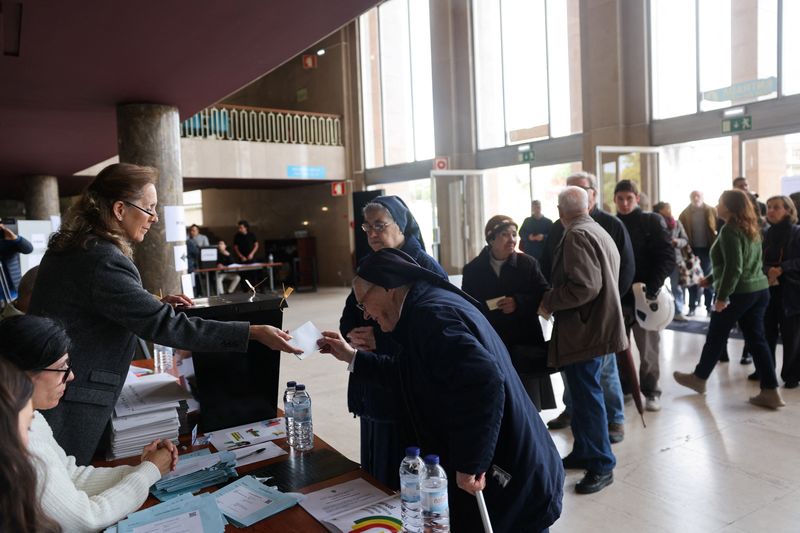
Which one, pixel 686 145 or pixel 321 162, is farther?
pixel 321 162

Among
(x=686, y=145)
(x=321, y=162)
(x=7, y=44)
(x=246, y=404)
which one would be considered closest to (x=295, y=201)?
(x=321, y=162)

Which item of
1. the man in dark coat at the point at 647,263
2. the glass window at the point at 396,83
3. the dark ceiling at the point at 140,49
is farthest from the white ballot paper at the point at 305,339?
the glass window at the point at 396,83

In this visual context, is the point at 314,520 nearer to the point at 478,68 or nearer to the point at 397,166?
the point at 478,68

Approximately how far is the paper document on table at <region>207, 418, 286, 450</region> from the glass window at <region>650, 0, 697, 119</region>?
8782 mm

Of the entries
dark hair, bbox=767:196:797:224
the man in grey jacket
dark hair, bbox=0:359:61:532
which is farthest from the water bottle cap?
dark hair, bbox=767:196:797:224

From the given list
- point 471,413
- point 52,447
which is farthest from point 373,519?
point 52,447

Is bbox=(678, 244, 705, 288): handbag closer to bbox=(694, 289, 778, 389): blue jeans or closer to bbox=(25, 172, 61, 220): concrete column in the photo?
bbox=(694, 289, 778, 389): blue jeans

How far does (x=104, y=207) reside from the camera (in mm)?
1868

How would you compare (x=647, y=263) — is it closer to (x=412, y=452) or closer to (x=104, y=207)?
(x=412, y=452)

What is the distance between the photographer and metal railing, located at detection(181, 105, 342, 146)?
13469 millimetres

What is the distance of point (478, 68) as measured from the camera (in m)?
12.8

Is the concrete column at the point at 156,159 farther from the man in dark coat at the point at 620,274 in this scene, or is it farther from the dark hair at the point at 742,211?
the dark hair at the point at 742,211

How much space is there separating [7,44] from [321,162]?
39.2ft

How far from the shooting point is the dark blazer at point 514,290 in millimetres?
3605
